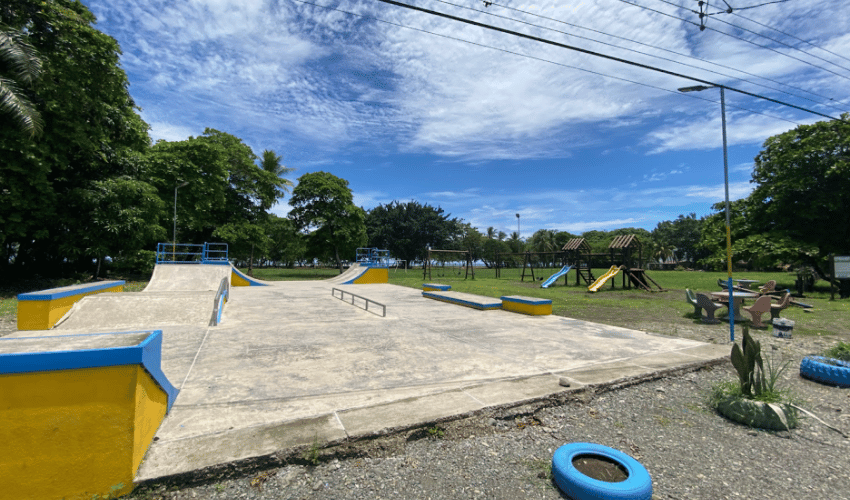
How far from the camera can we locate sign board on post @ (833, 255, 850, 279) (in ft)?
47.3

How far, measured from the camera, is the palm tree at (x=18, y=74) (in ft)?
39.3

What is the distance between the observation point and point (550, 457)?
3.04m

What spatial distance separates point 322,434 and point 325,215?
33848 millimetres

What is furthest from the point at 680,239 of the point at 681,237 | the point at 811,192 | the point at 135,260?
the point at 135,260

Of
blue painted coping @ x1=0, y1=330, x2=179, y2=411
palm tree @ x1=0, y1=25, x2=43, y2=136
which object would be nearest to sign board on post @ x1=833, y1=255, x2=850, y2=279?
blue painted coping @ x1=0, y1=330, x2=179, y2=411

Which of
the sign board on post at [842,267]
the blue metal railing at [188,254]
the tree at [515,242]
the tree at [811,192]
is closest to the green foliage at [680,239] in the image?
the tree at [515,242]

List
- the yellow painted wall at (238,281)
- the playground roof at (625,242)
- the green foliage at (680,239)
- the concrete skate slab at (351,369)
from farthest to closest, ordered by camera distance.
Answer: the green foliage at (680,239) → the yellow painted wall at (238,281) → the playground roof at (625,242) → the concrete skate slab at (351,369)

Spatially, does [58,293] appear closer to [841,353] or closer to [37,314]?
[37,314]

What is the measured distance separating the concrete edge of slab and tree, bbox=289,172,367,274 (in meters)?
32.8

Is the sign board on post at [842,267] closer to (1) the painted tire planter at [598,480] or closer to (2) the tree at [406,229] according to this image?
(1) the painted tire planter at [598,480]

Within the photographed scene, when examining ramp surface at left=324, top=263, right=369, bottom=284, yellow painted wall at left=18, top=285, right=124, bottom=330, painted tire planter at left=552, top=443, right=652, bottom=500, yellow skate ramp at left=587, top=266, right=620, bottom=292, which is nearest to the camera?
painted tire planter at left=552, top=443, right=652, bottom=500

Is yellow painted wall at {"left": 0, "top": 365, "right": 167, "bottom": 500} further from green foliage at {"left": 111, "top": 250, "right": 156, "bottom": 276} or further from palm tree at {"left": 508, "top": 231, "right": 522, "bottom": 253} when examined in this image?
palm tree at {"left": 508, "top": 231, "right": 522, "bottom": 253}

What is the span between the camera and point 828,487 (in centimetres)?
263

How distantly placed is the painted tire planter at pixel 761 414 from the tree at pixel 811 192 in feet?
67.1
